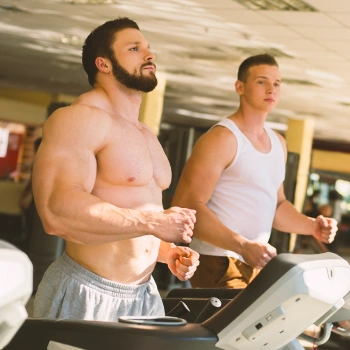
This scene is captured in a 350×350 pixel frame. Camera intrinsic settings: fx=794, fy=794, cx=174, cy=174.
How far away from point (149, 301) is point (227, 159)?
913 mm

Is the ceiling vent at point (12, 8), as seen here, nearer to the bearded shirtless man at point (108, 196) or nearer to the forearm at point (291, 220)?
the forearm at point (291, 220)

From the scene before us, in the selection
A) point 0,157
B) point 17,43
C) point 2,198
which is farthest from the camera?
point 0,157

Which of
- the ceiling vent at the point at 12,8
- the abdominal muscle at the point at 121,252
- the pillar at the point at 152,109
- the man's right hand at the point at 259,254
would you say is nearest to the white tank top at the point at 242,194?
the man's right hand at the point at 259,254

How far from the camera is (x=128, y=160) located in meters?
2.27

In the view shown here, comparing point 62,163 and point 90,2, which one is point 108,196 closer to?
point 62,163

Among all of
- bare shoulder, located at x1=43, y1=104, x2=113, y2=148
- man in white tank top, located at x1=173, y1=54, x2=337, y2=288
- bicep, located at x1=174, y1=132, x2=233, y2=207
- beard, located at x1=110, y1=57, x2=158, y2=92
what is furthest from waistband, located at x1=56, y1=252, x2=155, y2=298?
bicep, located at x1=174, y1=132, x2=233, y2=207

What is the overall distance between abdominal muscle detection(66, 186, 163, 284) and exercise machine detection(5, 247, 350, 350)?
0.37m

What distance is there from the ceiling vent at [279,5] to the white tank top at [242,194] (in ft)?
7.48

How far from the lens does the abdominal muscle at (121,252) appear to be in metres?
2.23

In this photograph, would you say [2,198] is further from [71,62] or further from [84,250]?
[84,250]

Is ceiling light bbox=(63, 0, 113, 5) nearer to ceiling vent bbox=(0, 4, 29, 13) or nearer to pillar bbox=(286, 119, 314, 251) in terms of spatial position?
ceiling vent bbox=(0, 4, 29, 13)

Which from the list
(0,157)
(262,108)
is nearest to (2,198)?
(0,157)

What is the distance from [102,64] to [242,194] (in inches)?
38.3

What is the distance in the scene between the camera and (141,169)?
90.7 inches
